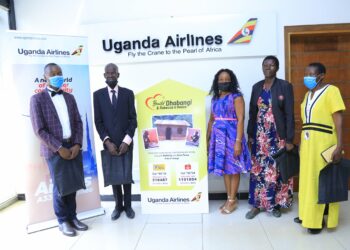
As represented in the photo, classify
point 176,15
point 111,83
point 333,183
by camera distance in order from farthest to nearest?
point 176,15
point 111,83
point 333,183

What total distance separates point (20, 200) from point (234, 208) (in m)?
2.88

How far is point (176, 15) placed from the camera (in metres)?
3.77

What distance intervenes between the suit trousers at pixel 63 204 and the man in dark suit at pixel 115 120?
0.42 meters

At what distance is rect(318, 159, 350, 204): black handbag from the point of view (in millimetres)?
2672

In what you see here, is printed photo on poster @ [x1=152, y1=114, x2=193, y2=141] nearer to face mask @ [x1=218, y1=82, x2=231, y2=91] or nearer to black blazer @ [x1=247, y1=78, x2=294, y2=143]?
face mask @ [x1=218, y1=82, x2=231, y2=91]

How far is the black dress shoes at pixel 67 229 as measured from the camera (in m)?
3.03

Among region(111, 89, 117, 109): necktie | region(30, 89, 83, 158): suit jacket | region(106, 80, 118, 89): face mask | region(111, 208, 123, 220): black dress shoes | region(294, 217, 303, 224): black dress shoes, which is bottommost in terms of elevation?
region(294, 217, 303, 224): black dress shoes

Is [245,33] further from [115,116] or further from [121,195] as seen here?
[121,195]

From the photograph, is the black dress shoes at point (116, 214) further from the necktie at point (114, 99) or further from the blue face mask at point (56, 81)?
the blue face mask at point (56, 81)

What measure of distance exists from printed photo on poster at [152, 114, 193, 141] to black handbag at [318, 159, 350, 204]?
1405 mm

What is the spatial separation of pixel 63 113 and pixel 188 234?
170 centimetres

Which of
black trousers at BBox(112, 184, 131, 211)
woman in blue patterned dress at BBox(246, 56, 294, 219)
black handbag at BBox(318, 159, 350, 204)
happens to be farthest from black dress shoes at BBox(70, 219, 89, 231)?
black handbag at BBox(318, 159, 350, 204)

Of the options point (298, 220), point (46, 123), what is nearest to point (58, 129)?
point (46, 123)

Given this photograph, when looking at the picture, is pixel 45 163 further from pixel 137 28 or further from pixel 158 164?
pixel 137 28
